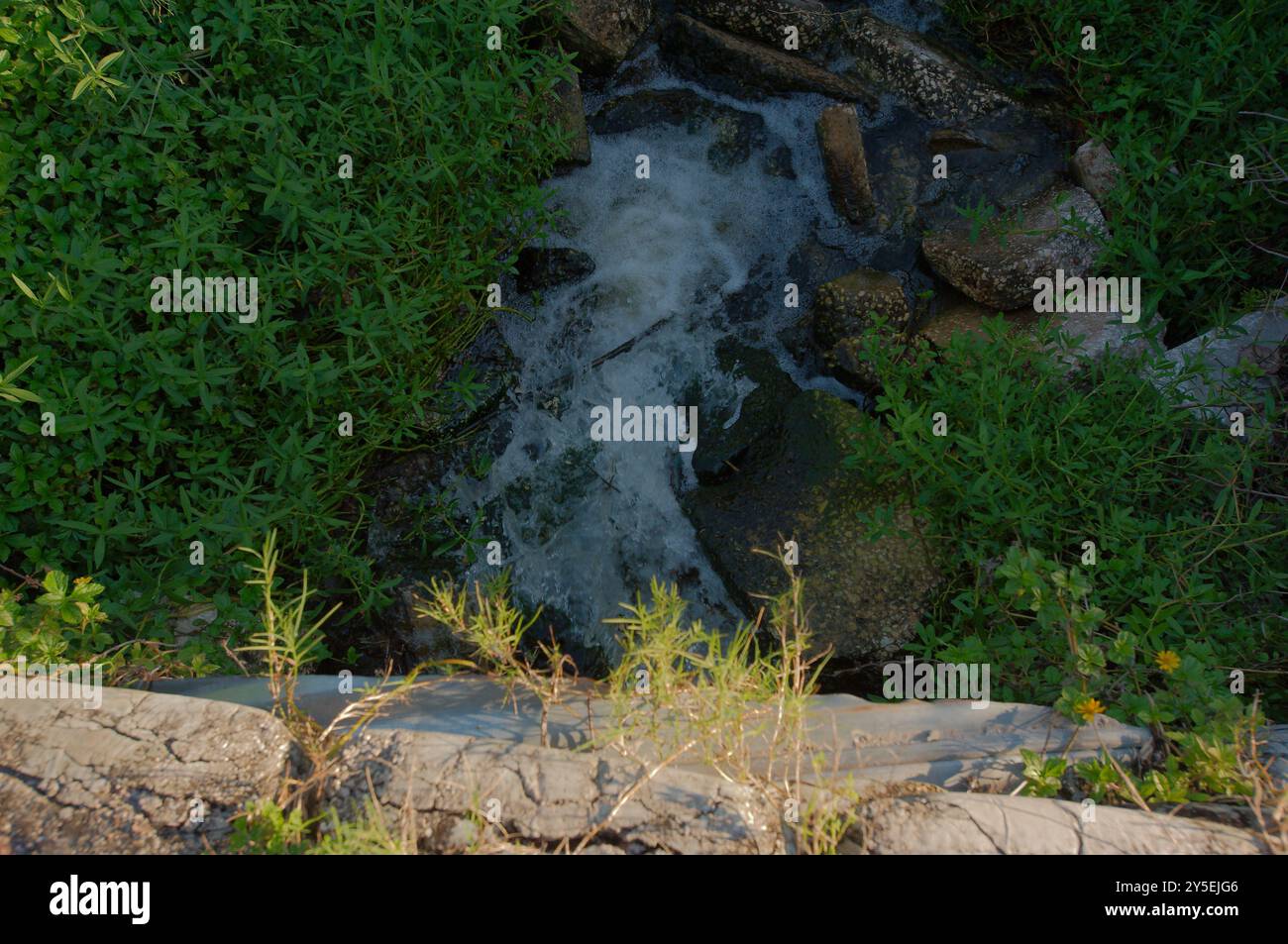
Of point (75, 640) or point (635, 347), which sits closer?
point (75, 640)

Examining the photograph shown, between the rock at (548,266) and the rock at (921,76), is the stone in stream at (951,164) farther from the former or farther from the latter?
the rock at (548,266)

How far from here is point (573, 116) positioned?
522cm

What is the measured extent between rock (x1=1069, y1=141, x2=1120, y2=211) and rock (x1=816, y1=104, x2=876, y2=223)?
1.09 metres

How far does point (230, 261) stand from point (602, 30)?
2.63 meters

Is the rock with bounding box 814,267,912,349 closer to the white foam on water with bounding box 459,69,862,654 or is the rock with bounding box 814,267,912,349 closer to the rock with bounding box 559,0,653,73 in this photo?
the white foam on water with bounding box 459,69,862,654

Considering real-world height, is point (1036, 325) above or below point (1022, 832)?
above

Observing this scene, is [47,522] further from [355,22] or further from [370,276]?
[355,22]

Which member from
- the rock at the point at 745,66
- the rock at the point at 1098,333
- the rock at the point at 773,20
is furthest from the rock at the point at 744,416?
the rock at the point at 773,20

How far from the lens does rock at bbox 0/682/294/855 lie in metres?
2.36

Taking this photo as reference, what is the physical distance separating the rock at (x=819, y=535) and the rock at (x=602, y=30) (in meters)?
2.28

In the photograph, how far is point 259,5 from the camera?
4.17 m

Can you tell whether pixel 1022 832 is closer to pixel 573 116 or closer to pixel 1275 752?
pixel 1275 752

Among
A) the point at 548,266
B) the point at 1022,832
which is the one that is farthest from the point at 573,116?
the point at 1022,832

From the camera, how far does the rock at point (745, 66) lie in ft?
18.7
